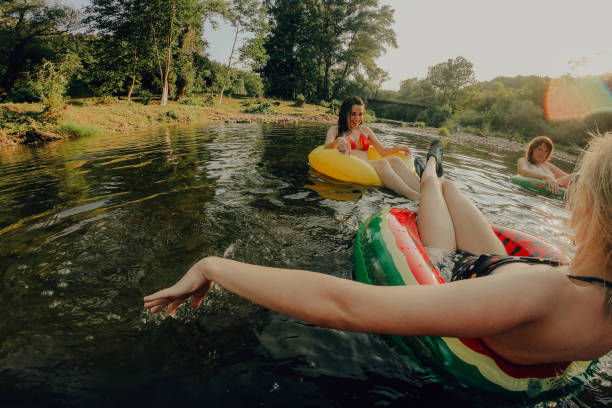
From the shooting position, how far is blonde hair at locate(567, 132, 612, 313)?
29.6 inches

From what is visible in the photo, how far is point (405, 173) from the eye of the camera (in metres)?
4.48

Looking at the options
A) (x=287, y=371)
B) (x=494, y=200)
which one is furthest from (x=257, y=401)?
(x=494, y=200)

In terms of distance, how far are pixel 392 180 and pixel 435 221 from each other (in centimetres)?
229

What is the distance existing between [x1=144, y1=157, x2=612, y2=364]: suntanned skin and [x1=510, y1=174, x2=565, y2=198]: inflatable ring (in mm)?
5394

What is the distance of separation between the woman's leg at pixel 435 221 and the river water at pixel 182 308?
2.29 ft

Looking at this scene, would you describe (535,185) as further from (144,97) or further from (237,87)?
(237,87)

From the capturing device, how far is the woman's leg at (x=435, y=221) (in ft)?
7.13

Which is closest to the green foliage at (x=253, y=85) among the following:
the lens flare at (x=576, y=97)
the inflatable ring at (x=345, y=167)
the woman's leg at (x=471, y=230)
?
the lens flare at (x=576, y=97)

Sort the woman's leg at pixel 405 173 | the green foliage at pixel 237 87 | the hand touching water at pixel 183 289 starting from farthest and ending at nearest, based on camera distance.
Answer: the green foliage at pixel 237 87, the woman's leg at pixel 405 173, the hand touching water at pixel 183 289

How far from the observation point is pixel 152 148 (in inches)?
300

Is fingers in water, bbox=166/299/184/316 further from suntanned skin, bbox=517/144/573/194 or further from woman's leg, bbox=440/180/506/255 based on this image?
suntanned skin, bbox=517/144/573/194

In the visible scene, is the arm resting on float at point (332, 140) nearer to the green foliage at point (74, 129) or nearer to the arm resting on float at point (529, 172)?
the arm resting on float at point (529, 172)

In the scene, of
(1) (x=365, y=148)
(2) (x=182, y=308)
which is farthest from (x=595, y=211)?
(1) (x=365, y=148)

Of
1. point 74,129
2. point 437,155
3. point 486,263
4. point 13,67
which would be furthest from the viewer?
point 13,67
